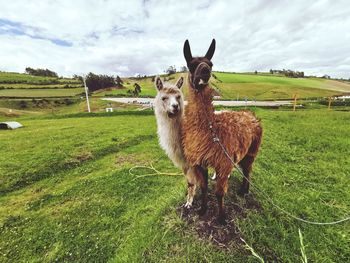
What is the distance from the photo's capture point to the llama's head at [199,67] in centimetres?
269

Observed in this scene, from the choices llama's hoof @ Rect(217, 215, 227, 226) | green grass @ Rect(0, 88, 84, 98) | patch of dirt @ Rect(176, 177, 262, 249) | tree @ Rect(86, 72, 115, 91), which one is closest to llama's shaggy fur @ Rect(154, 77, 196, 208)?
patch of dirt @ Rect(176, 177, 262, 249)

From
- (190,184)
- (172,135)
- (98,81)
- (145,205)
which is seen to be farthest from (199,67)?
(98,81)

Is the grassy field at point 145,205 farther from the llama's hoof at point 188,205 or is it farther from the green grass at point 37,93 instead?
the green grass at point 37,93

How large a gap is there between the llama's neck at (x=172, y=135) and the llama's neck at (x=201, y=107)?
616 millimetres

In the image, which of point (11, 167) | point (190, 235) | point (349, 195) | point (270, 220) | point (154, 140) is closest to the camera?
point (190, 235)

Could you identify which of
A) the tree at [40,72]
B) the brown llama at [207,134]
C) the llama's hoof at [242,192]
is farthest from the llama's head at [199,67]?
the tree at [40,72]

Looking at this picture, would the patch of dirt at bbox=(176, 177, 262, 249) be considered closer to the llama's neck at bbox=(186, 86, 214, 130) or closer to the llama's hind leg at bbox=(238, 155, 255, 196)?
the llama's hind leg at bbox=(238, 155, 255, 196)

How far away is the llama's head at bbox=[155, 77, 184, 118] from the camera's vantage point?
3607 millimetres

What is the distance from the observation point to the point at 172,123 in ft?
12.5

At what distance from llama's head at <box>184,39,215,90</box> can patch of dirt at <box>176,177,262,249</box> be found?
2.33 m

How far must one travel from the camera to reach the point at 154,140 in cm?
1138

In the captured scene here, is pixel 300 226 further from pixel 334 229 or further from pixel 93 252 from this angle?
pixel 93 252

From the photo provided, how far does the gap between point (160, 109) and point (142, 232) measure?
238 centimetres

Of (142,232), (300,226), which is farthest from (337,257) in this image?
(142,232)
